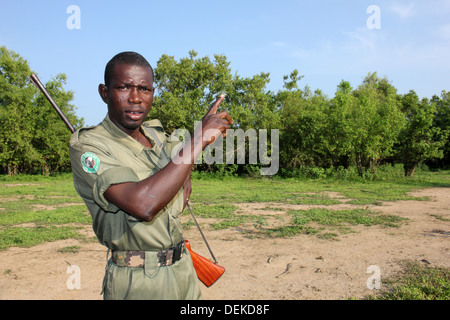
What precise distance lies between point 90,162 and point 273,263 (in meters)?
4.48

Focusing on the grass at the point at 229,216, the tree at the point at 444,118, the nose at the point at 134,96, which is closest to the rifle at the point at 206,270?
the nose at the point at 134,96

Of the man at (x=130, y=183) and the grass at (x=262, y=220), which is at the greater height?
the man at (x=130, y=183)

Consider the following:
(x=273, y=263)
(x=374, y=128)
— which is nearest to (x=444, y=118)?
(x=374, y=128)

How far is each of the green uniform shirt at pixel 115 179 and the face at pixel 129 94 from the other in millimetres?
77

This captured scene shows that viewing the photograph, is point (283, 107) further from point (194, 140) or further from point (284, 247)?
point (194, 140)

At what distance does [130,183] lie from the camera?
4.57ft

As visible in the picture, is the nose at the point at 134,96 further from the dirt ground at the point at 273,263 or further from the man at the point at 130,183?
the dirt ground at the point at 273,263

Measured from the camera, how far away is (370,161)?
20.0 metres

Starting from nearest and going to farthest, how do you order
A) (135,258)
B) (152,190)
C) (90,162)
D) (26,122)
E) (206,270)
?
(152,190), (90,162), (135,258), (206,270), (26,122)

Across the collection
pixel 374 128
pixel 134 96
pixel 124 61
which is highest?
pixel 374 128

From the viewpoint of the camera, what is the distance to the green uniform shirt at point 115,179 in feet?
4.74

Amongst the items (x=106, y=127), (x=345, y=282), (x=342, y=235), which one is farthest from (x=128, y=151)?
(x=342, y=235)

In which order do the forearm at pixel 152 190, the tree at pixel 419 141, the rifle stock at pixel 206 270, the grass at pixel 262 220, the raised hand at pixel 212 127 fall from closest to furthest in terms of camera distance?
the forearm at pixel 152 190 → the raised hand at pixel 212 127 → the rifle stock at pixel 206 270 → the grass at pixel 262 220 → the tree at pixel 419 141

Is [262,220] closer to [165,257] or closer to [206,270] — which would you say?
[206,270]
